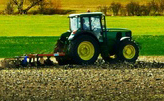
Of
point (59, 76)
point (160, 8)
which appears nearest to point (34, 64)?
point (59, 76)

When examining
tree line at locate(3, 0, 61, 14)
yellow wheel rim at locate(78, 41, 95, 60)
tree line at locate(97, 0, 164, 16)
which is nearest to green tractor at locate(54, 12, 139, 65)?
yellow wheel rim at locate(78, 41, 95, 60)

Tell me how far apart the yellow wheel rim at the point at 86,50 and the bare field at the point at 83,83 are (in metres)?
0.91

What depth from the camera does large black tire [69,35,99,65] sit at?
1569cm

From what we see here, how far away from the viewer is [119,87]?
10984 millimetres

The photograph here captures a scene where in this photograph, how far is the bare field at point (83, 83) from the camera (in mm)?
9945

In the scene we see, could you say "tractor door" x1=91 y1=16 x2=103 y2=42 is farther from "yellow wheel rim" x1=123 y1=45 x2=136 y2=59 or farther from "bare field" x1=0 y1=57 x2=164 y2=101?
"bare field" x1=0 y1=57 x2=164 y2=101

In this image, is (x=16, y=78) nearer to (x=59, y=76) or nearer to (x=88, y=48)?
(x=59, y=76)

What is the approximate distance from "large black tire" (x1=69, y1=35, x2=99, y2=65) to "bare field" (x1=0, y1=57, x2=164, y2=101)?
0.72 m

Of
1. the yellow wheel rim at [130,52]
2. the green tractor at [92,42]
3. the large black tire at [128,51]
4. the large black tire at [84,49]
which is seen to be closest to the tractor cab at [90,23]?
the green tractor at [92,42]

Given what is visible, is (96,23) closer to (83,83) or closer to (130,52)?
(130,52)

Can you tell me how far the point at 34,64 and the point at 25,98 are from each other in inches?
233

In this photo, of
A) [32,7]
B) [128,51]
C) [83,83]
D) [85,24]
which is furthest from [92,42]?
[32,7]

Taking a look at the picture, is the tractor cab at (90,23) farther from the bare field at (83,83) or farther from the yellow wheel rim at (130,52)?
the bare field at (83,83)

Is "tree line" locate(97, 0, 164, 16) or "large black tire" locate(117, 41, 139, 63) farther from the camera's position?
"tree line" locate(97, 0, 164, 16)
